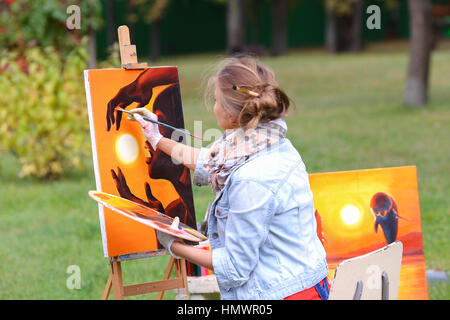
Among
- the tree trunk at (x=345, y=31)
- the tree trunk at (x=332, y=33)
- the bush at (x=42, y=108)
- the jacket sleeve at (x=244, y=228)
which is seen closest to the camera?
the jacket sleeve at (x=244, y=228)

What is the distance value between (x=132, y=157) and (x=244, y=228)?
989 mm

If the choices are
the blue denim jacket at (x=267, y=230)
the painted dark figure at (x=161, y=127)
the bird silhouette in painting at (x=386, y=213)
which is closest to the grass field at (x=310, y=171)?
the painted dark figure at (x=161, y=127)

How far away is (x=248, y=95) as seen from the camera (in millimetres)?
2020

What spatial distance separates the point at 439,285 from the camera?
3559 millimetres

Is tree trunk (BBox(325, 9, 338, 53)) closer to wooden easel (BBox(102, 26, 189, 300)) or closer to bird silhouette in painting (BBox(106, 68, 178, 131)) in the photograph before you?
bird silhouette in painting (BBox(106, 68, 178, 131))

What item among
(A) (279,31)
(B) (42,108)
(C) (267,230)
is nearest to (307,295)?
(C) (267,230)

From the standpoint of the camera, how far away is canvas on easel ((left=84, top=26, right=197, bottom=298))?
106 inches

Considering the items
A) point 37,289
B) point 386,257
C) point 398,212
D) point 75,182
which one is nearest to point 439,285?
point 398,212

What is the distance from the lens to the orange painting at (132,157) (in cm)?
268

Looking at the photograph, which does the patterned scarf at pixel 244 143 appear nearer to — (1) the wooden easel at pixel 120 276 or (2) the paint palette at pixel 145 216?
(2) the paint palette at pixel 145 216

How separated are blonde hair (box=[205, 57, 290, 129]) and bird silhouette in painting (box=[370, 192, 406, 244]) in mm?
1176

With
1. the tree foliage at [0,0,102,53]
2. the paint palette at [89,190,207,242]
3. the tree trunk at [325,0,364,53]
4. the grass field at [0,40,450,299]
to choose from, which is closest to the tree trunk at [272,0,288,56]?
the tree trunk at [325,0,364,53]

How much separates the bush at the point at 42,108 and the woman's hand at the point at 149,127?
11.3 ft

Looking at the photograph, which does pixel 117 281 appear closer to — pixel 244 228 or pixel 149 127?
pixel 149 127
